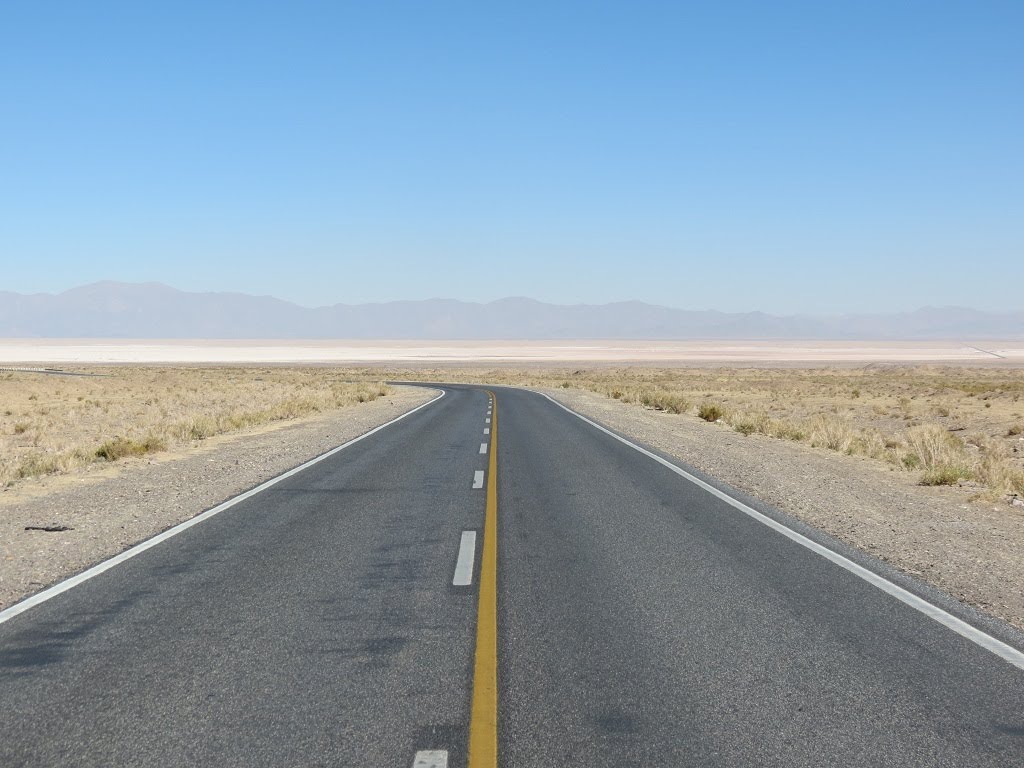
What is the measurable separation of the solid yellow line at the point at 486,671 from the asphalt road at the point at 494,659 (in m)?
0.02

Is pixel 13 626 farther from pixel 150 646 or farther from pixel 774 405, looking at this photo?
pixel 774 405

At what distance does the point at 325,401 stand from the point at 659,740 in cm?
3410

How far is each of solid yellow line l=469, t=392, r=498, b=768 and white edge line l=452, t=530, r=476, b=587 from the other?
108mm

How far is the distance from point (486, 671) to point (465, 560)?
2.88 meters

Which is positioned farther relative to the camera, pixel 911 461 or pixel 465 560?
pixel 911 461

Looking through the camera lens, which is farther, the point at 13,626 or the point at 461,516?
the point at 461,516

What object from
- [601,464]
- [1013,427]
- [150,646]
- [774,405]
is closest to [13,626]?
[150,646]

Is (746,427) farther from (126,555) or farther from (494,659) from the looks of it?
(494,659)

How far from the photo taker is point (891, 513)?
36.1ft

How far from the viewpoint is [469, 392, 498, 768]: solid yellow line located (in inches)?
158

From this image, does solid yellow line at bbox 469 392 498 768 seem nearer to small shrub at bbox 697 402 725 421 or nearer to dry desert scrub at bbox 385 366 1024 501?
dry desert scrub at bbox 385 366 1024 501

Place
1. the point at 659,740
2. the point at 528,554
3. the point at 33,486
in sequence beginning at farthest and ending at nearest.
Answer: the point at 33,486 → the point at 528,554 → the point at 659,740

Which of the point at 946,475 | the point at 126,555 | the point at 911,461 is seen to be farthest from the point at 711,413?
the point at 126,555

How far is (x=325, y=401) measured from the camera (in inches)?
1459
